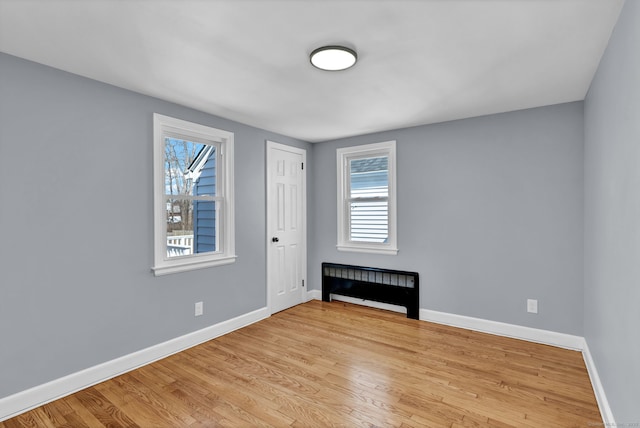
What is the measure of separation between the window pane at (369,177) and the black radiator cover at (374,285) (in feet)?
3.37

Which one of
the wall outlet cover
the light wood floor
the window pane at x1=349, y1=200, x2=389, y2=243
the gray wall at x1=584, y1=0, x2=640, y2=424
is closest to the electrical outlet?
the wall outlet cover

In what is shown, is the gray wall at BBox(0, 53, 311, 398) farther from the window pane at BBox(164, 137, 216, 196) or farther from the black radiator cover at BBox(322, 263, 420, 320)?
the black radiator cover at BBox(322, 263, 420, 320)

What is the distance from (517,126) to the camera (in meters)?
3.33

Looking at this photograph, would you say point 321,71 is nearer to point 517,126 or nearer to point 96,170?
point 96,170

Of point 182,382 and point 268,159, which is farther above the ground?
point 268,159

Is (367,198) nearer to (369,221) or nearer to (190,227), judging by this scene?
(369,221)

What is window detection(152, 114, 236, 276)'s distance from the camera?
2965 millimetres

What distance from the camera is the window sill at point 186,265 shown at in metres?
2.93

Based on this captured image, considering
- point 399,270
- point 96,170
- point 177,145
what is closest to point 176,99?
point 177,145

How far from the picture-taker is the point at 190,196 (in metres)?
3.27

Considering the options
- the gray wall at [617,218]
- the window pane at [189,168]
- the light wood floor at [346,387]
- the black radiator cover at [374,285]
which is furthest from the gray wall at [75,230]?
the gray wall at [617,218]

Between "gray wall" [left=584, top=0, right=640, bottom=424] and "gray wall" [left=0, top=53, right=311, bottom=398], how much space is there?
3.23 meters

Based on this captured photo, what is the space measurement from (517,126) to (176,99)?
3.36 metres

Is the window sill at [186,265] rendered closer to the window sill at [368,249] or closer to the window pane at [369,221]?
the window sill at [368,249]
